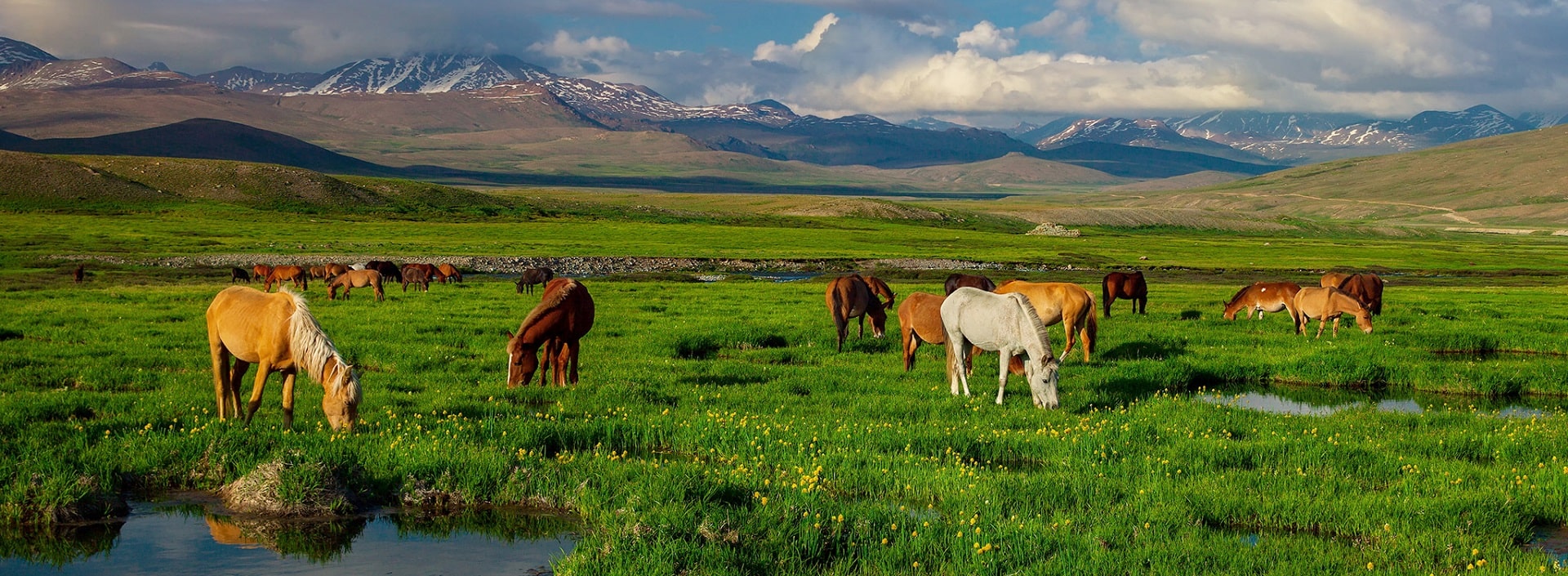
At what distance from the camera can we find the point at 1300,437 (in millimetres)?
13320

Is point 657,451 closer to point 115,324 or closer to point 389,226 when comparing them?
point 115,324

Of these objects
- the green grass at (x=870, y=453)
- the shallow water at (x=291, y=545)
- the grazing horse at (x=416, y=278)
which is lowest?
the grazing horse at (x=416, y=278)

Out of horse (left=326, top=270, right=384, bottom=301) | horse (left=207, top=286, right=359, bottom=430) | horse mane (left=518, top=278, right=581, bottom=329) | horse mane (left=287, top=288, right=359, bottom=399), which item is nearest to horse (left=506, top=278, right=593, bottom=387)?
horse mane (left=518, top=278, right=581, bottom=329)

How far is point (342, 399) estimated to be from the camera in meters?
12.3

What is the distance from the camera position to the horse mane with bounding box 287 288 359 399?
40.5 feet

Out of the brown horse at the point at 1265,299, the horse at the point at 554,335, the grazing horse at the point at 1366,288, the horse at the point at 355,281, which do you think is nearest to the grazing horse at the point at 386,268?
the horse at the point at 355,281

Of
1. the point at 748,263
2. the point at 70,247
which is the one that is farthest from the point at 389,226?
the point at 748,263

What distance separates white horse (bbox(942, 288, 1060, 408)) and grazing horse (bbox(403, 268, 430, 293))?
Result: 1266 inches

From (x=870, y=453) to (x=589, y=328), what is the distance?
9803mm

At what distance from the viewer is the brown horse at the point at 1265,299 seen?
29.9m

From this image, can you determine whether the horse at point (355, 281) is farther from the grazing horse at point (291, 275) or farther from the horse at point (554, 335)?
the horse at point (554, 335)

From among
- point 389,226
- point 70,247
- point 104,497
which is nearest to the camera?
point 104,497

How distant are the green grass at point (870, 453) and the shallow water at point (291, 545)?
0.48 metres

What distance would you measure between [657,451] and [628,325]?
1507 cm
